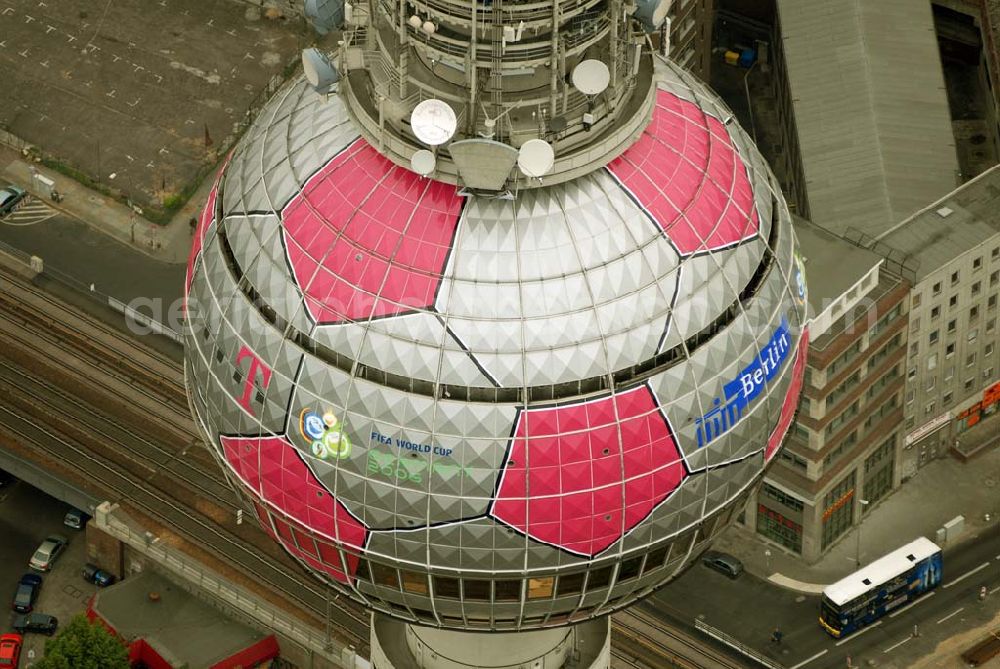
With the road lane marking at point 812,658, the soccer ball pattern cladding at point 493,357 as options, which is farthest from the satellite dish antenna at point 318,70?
the road lane marking at point 812,658

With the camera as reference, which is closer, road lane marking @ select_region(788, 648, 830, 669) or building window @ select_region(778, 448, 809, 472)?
building window @ select_region(778, 448, 809, 472)

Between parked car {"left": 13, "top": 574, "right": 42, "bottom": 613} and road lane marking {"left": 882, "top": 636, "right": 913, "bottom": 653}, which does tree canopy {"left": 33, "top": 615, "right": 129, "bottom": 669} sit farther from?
road lane marking {"left": 882, "top": 636, "right": 913, "bottom": 653}

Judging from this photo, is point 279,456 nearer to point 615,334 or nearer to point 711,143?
point 615,334

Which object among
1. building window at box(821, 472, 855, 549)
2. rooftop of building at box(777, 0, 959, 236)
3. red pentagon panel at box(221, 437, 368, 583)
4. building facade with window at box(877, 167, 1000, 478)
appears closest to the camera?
red pentagon panel at box(221, 437, 368, 583)

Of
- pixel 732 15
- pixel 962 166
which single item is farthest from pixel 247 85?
pixel 962 166

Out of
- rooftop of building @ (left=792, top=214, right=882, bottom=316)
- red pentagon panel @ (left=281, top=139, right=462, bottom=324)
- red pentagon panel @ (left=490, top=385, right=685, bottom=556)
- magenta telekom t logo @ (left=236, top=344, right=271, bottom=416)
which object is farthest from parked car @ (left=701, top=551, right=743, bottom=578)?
red pentagon panel @ (left=281, top=139, right=462, bottom=324)

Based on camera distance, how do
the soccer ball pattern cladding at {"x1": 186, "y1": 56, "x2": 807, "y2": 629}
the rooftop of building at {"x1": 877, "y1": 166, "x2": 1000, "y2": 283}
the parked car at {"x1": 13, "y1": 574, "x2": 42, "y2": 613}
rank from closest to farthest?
1. the soccer ball pattern cladding at {"x1": 186, "y1": 56, "x2": 807, "y2": 629}
2. the rooftop of building at {"x1": 877, "y1": 166, "x2": 1000, "y2": 283}
3. the parked car at {"x1": 13, "y1": 574, "x2": 42, "y2": 613}
